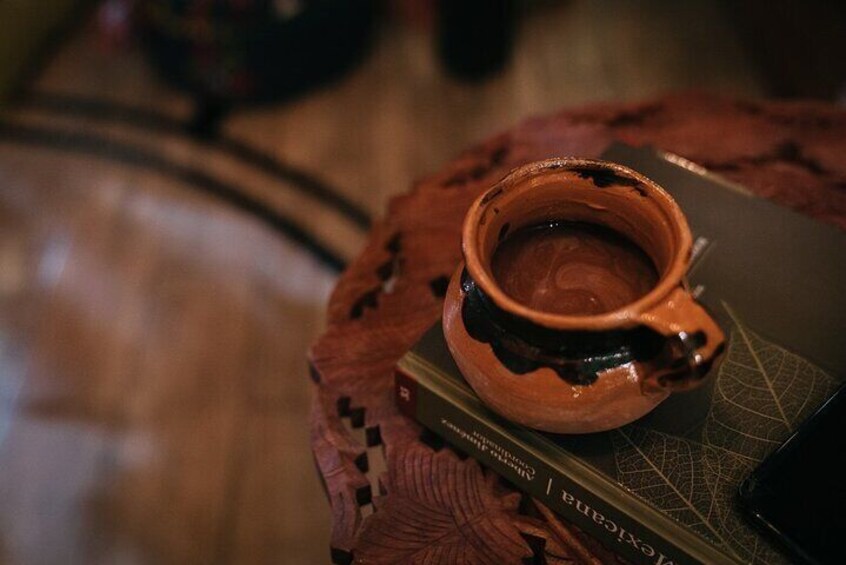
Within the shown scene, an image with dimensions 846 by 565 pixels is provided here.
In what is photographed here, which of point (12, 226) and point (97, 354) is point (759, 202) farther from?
point (12, 226)

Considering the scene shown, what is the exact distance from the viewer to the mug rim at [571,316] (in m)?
0.47

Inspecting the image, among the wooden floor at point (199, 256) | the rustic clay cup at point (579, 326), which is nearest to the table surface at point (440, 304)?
the rustic clay cup at point (579, 326)

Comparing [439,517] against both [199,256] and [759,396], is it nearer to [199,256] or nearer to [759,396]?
[759,396]

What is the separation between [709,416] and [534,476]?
0.44ft

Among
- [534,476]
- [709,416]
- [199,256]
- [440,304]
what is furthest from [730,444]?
[199,256]

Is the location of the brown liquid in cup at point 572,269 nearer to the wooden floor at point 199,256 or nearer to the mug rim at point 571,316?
the mug rim at point 571,316

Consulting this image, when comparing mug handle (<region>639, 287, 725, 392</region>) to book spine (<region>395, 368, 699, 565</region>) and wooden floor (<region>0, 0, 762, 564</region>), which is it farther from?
wooden floor (<region>0, 0, 762, 564</region>)

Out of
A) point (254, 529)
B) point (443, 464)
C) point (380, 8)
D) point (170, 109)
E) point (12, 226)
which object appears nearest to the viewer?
point (443, 464)

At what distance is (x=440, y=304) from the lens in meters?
0.71

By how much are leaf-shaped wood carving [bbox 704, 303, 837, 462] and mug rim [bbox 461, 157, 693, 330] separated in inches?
5.2

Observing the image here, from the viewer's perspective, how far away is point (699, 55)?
5.48 ft

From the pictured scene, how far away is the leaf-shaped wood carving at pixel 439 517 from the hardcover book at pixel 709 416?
0.02 meters

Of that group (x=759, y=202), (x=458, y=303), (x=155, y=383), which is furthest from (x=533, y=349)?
(x=155, y=383)

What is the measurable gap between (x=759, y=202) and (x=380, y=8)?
1.20 m
